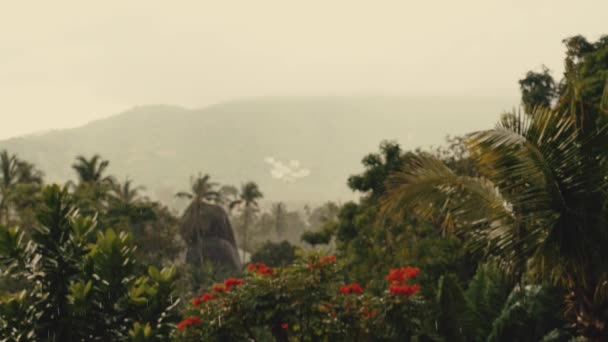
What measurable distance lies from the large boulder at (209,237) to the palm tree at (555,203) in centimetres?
5408

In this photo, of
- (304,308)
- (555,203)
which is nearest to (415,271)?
(304,308)

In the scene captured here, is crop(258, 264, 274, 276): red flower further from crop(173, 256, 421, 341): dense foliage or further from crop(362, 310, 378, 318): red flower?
crop(362, 310, 378, 318): red flower

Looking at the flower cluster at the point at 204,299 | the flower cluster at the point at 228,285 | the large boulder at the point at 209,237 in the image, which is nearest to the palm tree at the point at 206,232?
the large boulder at the point at 209,237

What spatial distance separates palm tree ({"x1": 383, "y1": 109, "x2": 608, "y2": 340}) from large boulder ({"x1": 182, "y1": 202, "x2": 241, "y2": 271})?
54079 mm

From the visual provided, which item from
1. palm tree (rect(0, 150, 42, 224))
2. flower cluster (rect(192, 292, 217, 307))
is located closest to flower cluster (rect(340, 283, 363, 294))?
flower cluster (rect(192, 292, 217, 307))

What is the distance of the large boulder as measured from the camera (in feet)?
202

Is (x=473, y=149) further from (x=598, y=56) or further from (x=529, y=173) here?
(x=598, y=56)

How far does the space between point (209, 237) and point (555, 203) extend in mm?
61136

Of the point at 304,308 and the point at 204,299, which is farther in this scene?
the point at 204,299

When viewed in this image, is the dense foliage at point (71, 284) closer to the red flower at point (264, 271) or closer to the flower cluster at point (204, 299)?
the red flower at point (264, 271)

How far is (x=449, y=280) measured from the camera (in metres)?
11.9

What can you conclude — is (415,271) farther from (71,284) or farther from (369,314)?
(71,284)

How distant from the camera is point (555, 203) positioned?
6.32m

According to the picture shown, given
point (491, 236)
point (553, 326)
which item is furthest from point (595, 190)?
A: point (553, 326)
